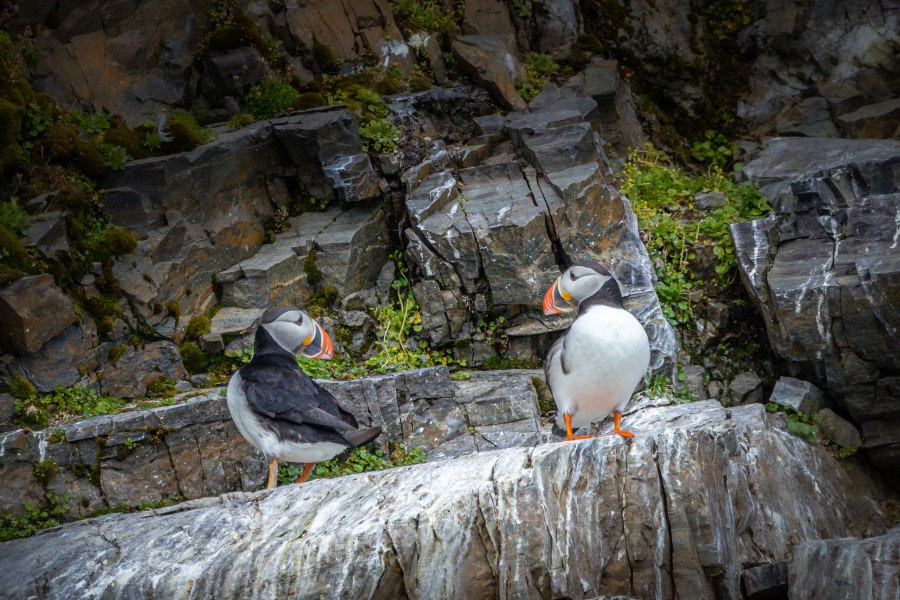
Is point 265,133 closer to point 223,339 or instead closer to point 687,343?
point 223,339

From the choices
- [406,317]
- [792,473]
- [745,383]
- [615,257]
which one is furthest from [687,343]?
[406,317]

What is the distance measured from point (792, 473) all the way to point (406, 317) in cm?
455

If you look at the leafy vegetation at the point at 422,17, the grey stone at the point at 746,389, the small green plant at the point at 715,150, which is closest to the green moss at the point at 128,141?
the leafy vegetation at the point at 422,17

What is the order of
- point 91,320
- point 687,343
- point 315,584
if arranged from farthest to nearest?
1. point 687,343
2. point 91,320
3. point 315,584

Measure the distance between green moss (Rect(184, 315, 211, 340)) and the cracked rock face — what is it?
3.76m

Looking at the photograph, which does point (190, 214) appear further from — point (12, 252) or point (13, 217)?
point (12, 252)

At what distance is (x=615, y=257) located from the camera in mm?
9859

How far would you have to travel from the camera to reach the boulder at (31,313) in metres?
8.09

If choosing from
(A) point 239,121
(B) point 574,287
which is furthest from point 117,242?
(B) point 574,287

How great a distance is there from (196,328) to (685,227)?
6.30 meters

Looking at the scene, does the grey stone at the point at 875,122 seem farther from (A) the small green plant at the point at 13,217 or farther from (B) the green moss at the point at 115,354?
(A) the small green plant at the point at 13,217

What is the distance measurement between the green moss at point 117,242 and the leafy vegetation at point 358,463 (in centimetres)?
310

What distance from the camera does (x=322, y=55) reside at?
1199 centimetres

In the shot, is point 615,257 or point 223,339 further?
point 615,257
